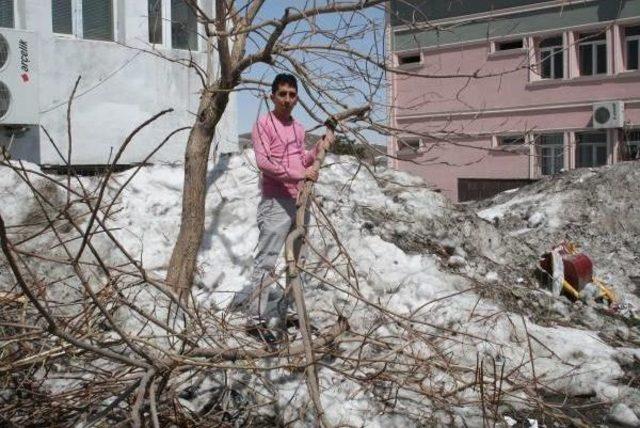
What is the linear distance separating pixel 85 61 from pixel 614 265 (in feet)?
27.0

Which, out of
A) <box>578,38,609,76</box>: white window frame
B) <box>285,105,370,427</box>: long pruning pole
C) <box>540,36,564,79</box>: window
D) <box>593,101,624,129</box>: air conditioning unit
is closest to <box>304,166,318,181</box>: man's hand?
<box>285,105,370,427</box>: long pruning pole

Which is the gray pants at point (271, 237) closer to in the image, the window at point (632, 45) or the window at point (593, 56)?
the window at point (593, 56)

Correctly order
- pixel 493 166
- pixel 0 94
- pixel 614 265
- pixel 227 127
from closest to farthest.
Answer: pixel 614 265, pixel 0 94, pixel 227 127, pixel 493 166

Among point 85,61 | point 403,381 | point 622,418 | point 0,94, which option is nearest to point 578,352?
point 622,418

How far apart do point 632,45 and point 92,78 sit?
1579 centimetres

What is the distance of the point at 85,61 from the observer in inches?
442

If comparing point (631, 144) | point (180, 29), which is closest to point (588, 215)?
point (180, 29)

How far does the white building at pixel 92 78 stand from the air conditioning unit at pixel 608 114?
12140 mm

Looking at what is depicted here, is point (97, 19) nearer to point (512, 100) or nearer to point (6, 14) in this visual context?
point (6, 14)

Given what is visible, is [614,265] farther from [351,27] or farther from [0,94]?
[0,94]

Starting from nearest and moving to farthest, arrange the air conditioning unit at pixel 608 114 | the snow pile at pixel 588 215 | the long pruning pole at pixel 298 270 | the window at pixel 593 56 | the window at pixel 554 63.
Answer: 1. the long pruning pole at pixel 298 270
2. the snow pile at pixel 588 215
3. the air conditioning unit at pixel 608 114
4. the window at pixel 593 56
5. the window at pixel 554 63

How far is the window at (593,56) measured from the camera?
20.9 metres

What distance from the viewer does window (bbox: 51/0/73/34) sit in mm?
11055

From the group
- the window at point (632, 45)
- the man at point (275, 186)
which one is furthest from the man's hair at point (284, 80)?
the window at point (632, 45)
